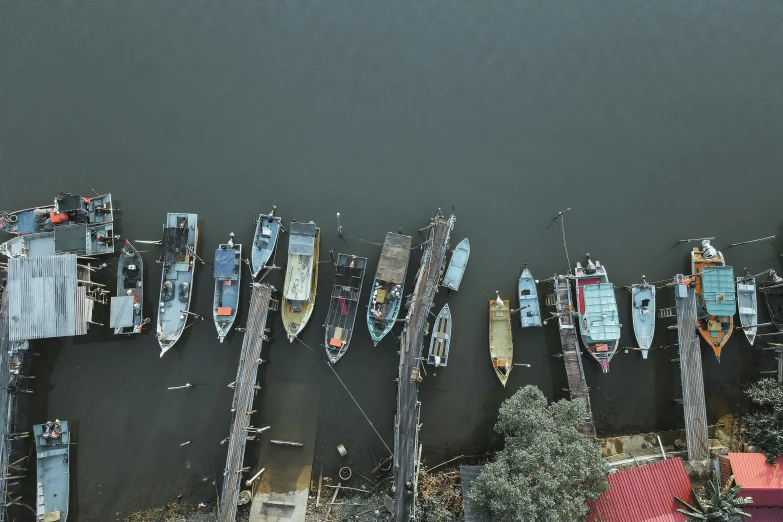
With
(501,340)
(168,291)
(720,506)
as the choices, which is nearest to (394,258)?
(501,340)

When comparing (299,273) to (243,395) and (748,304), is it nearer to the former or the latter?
(243,395)

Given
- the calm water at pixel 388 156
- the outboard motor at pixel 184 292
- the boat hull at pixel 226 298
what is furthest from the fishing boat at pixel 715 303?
the outboard motor at pixel 184 292

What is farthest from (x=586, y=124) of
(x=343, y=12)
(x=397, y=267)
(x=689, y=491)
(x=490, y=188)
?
(x=689, y=491)

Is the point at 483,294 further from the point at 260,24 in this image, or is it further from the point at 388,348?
the point at 260,24

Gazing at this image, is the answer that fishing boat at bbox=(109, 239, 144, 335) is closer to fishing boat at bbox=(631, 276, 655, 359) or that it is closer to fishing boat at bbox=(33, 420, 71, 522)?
fishing boat at bbox=(33, 420, 71, 522)

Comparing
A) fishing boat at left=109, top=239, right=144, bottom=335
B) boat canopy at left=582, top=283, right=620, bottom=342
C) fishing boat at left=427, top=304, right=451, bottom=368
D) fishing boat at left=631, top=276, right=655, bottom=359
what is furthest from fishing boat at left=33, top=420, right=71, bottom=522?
fishing boat at left=631, top=276, right=655, bottom=359
